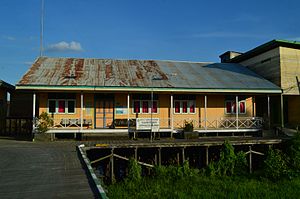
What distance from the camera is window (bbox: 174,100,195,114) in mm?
20844

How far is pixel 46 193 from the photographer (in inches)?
256

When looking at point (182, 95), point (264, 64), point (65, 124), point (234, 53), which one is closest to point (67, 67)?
point (65, 124)

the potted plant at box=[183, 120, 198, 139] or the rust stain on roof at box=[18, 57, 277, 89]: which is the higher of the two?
the rust stain on roof at box=[18, 57, 277, 89]

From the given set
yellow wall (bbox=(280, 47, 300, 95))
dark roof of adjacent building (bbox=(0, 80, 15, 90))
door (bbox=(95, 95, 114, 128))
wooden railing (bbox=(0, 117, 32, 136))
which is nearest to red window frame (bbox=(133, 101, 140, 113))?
door (bbox=(95, 95, 114, 128))

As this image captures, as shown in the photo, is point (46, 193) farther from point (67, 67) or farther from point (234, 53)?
point (234, 53)

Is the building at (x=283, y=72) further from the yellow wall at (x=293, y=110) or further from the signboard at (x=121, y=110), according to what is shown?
the signboard at (x=121, y=110)

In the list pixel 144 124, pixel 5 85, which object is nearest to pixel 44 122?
pixel 5 85

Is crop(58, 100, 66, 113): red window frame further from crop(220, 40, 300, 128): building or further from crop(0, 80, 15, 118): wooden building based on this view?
crop(220, 40, 300, 128): building

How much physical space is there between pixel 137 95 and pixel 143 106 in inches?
33.6

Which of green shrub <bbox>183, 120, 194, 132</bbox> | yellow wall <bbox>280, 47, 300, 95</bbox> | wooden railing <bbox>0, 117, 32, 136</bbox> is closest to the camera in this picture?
green shrub <bbox>183, 120, 194, 132</bbox>

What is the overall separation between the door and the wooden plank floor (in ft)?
23.1

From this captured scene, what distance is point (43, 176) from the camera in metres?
8.19

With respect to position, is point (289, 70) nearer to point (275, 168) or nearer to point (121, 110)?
point (275, 168)

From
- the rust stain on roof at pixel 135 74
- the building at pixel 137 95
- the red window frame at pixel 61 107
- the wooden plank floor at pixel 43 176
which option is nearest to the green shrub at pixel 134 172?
the wooden plank floor at pixel 43 176
